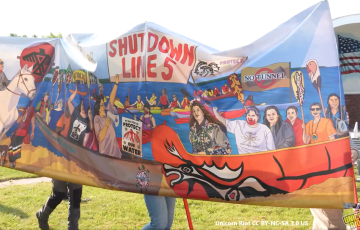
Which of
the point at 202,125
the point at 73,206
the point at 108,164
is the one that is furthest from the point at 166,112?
the point at 73,206

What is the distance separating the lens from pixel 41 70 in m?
3.89

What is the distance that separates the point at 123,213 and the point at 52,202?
128 cm

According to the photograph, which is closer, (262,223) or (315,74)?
(315,74)

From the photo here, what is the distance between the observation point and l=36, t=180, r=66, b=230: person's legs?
420 centimetres

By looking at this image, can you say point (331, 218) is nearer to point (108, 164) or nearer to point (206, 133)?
point (206, 133)

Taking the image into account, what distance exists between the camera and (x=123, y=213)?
526 cm

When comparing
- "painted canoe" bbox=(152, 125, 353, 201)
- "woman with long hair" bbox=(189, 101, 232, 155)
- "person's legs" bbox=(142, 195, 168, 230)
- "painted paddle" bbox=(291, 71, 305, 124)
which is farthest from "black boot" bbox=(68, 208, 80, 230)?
"painted paddle" bbox=(291, 71, 305, 124)

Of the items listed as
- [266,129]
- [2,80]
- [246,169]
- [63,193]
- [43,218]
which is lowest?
[43,218]

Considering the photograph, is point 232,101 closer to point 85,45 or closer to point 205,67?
point 205,67

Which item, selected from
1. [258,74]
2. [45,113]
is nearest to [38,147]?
[45,113]

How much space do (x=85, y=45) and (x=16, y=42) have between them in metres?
0.96

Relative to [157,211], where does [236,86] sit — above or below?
above

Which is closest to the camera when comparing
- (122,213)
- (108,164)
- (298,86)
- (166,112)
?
(298,86)

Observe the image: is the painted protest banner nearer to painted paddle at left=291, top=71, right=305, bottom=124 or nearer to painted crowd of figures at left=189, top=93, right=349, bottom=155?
painted crowd of figures at left=189, top=93, right=349, bottom=155
